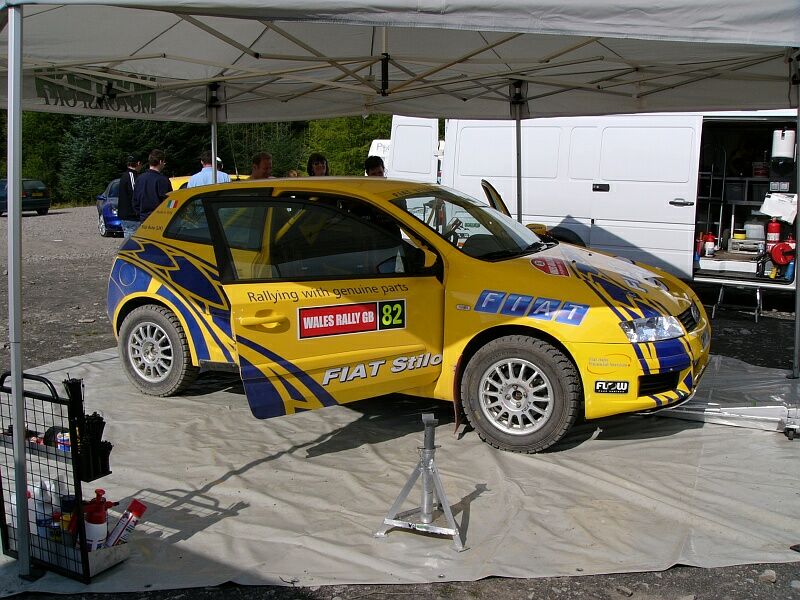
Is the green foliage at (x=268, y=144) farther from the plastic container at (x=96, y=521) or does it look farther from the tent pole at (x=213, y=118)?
the plastic container at (x=96, y=521)

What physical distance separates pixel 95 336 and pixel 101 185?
36.8 m

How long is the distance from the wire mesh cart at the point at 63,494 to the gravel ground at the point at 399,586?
0.61 feet

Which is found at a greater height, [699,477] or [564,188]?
[564,188]

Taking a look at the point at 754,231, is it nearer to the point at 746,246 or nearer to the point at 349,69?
the point at 746,246

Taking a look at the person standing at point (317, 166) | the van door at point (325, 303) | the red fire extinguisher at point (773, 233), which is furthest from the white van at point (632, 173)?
the van door at point (325, 303)

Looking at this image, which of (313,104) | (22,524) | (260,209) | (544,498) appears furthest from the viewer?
(313,104)

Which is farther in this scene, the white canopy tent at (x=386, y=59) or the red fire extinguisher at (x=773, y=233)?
the red fire extinguisher at (x=773, y=233)

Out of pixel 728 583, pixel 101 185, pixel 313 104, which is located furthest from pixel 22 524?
pixel 101 185

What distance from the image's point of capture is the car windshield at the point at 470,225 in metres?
5.67

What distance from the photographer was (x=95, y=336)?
354 inches

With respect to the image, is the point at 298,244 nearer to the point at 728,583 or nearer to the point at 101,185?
the point at 728,583

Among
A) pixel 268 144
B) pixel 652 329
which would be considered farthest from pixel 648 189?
pixel 268 144

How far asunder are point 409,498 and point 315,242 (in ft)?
6.08

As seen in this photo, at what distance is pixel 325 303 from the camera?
517 centimetres
